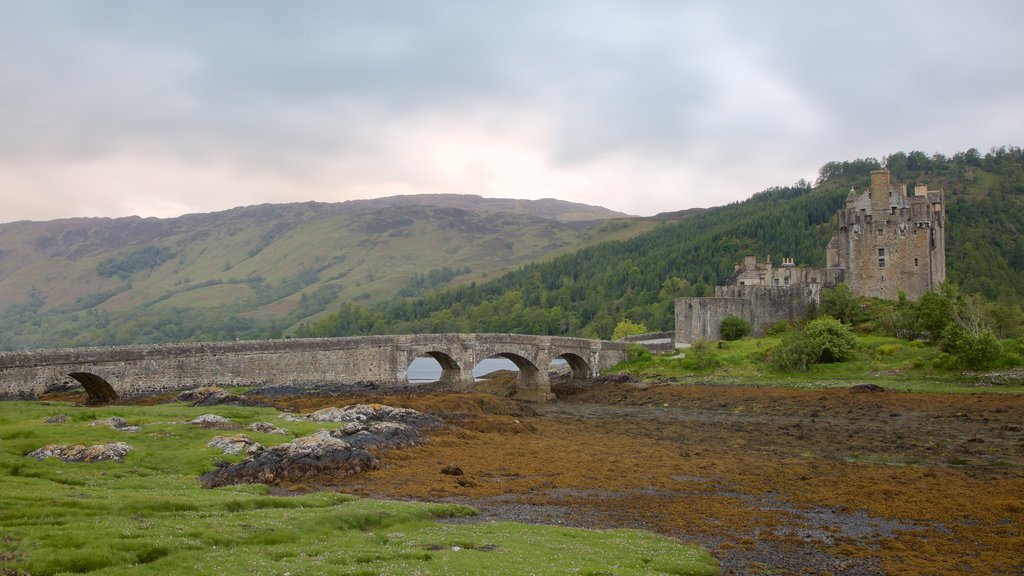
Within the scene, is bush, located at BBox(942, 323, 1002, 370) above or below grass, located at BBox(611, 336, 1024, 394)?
above

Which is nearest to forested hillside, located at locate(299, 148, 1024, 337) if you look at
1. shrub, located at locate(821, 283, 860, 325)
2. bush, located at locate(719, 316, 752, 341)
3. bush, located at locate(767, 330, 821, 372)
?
shrub, located at locate(821, 283, 860, 325)

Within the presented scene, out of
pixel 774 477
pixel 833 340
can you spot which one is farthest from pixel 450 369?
pixel 774 477

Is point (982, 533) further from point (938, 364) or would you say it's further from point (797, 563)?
point (938, 364)

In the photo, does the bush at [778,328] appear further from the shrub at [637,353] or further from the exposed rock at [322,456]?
the exposed rock at [322,456]

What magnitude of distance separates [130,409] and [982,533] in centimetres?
3163

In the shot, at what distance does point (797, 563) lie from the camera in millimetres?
16500

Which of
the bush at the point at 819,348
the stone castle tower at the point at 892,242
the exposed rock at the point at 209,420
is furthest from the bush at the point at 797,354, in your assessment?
the exposed rock at the point at 209,420

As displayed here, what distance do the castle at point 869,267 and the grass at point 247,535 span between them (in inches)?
2171

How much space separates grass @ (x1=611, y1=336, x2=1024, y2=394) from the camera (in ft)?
158

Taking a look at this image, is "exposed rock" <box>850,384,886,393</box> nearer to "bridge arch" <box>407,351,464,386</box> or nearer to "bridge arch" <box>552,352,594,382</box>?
"bridge arch" <box>552,352,594,382</box>

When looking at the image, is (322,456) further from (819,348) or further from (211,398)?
(819,348)

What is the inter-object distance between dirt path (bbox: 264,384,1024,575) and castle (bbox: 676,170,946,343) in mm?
24207

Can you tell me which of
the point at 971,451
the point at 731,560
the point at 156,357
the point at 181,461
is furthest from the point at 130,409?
the point at 971,451

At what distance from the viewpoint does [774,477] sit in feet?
86.9
